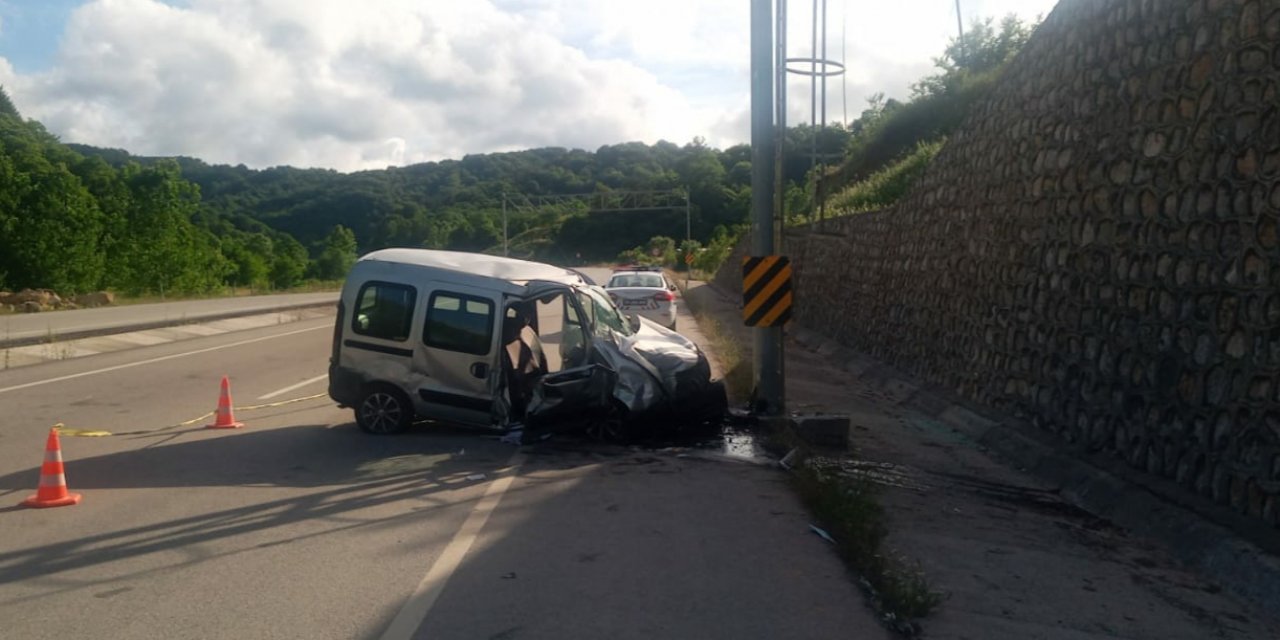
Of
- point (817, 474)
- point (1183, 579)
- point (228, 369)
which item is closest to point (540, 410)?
point (817, 474)

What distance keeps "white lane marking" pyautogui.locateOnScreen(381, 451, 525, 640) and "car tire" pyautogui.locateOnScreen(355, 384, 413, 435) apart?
7.39 ft

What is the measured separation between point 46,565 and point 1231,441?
7.80 meters

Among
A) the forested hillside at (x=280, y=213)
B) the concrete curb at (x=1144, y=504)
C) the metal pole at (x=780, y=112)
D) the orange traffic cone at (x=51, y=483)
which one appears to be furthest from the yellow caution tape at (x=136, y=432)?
the forested hillside at (x=280, y=213)

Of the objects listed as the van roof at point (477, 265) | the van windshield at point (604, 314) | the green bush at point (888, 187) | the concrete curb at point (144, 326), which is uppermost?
the green bush at point (888, 187)

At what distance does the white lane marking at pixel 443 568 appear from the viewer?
5.55 meters

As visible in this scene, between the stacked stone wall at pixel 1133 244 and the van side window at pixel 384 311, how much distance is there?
6.57 meters

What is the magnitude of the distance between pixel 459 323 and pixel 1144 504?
21.0ft

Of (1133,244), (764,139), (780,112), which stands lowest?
(1133,244)

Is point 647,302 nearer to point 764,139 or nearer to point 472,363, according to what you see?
point 764,139

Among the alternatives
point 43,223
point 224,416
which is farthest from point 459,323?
point 43,223

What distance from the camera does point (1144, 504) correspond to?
8.55 metres

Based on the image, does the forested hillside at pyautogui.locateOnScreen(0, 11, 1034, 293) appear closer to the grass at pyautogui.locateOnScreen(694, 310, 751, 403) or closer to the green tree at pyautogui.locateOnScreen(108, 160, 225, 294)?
the green tree at pyautogui.locateOnScreen(108, 160, 225, 294)

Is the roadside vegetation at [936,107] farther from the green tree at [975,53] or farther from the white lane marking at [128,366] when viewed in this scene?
the white lane marking at [128,366]

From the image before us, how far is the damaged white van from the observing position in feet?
36.4
